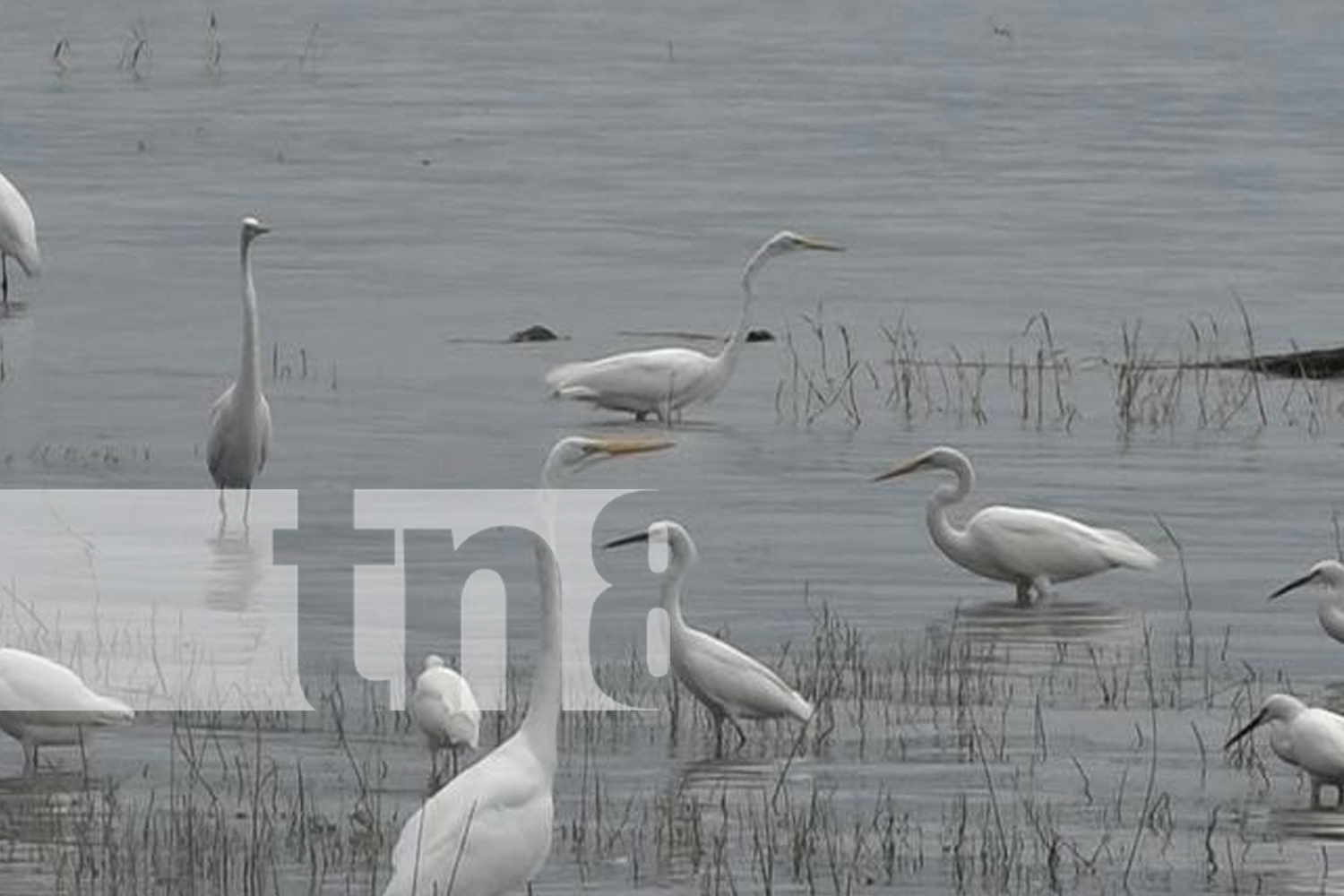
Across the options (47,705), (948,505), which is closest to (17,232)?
(948,505)

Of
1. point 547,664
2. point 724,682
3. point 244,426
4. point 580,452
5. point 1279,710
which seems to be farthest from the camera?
point 244,426

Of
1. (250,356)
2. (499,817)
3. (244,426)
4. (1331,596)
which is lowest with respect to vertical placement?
(499,817)

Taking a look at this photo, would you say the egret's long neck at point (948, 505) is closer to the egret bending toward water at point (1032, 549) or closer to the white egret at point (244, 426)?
the egret bending toward water at point (1032, 549)

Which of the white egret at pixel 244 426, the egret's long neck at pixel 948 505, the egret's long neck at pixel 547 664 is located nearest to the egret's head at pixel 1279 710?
the egret's long neck at pixel 547 664

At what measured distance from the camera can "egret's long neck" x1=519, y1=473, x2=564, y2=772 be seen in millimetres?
10398

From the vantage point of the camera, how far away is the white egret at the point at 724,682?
44.4 feet

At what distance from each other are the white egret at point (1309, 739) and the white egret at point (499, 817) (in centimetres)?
301

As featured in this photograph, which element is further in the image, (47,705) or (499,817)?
(47,705)

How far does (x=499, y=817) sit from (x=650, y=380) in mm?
12429

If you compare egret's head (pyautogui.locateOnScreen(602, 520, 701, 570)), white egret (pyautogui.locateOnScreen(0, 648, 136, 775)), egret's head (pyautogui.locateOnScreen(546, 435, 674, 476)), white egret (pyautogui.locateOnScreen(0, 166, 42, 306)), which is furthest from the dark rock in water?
egret's head (pyautogui.locateOnScreen(546, 435, 674, 476))

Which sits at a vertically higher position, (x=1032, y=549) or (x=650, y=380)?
(x=650, y=380)

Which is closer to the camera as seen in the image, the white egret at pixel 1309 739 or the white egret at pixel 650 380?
the white egret at pixel 1309 739

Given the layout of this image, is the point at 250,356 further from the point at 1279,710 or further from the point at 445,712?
the point at 1279,710

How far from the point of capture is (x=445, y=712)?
12695mm
